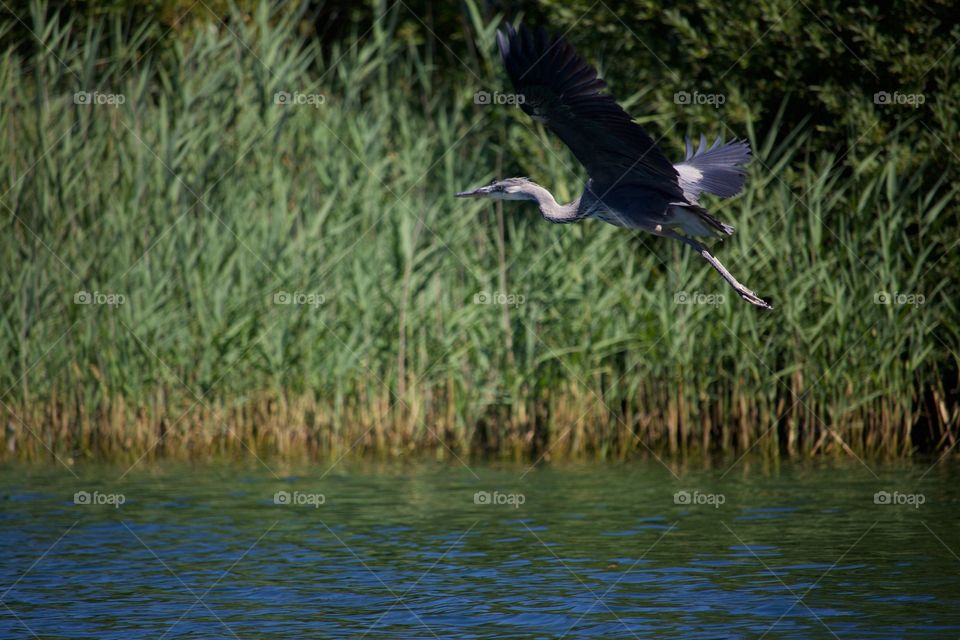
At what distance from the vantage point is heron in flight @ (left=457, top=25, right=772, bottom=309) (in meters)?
6.48

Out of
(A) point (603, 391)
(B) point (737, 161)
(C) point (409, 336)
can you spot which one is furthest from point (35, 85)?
(B) point (737, 161)
